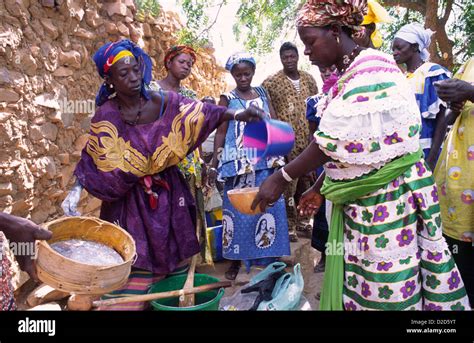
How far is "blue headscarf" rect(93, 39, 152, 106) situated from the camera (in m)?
2.66

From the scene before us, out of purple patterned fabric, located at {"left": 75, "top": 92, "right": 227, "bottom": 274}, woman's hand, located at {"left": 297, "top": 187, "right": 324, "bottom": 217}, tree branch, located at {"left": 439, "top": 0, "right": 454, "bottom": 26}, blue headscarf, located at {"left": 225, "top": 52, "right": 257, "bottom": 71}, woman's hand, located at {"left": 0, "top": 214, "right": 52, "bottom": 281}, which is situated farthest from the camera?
tree branch, located at {"left": 439, "top": 0, "right": 454, "bottom": 26}

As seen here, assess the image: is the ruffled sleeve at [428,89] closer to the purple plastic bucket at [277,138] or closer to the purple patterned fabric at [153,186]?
the purple plastic bucket at [277,138]

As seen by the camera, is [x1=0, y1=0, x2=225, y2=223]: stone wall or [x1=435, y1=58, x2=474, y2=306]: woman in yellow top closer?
[x1=435, y1=58, x2=474, y2=306]: woman in yellow top

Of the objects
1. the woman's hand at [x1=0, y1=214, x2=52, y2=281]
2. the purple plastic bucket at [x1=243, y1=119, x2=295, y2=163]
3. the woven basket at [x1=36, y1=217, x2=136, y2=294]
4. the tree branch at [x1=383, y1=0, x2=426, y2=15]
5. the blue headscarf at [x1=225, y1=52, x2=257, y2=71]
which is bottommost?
the woven basket at [x1=36, y1=217, x2=136, y2=294]

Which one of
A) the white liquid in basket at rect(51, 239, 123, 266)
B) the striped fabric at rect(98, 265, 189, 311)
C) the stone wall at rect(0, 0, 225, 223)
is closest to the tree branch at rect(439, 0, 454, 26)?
the stone wall at rect(0, 0, 225, 223)

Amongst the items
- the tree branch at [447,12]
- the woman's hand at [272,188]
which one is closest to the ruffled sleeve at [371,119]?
the woman's hand at [272,188]

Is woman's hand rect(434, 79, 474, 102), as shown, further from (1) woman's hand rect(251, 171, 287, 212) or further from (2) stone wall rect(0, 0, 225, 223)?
(2) stone wall rect(0, 0, 225, 223)

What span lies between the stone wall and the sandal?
1.67 metres

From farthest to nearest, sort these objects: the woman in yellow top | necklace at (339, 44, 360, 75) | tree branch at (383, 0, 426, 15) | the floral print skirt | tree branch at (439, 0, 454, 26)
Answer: tree branch at (383, 0, 426, 15)
tree branch at (439, 0, 454, 26)
the woman in yellow top
necklace at (339, 44, 360, 75)
the floral print skirt

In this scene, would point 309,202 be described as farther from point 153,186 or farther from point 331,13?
point 153,186
